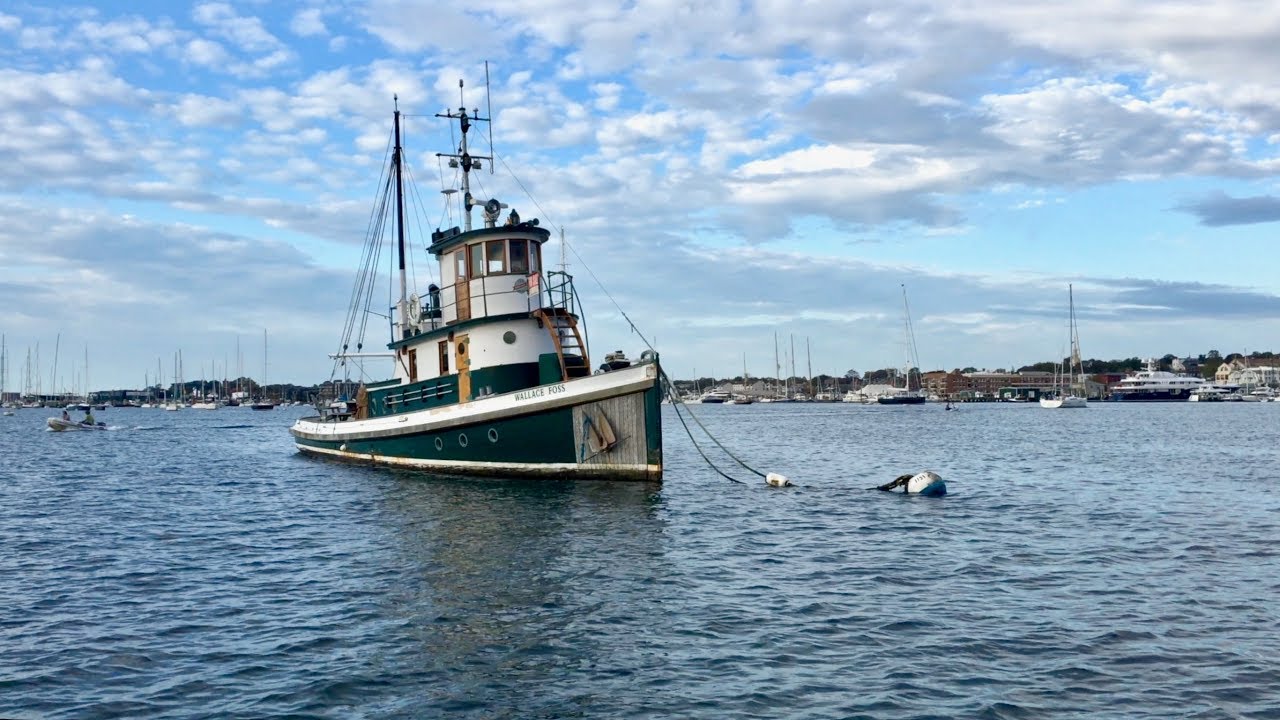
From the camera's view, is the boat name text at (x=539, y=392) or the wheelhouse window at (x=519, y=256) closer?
the boat name text at (x=539, y=392)

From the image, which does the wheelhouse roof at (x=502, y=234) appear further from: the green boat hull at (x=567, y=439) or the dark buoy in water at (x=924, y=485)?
the dark buoy in water at (x=924, y=485)

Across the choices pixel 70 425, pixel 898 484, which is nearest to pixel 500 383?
pixel 898 484

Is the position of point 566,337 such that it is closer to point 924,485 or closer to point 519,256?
point 519,256

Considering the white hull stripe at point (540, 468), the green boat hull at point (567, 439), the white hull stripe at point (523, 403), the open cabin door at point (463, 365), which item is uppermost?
the open cabin door at point (463, 365)

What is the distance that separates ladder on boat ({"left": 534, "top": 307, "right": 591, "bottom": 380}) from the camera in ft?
90.1

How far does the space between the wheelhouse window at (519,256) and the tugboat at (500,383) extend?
0.03 metres

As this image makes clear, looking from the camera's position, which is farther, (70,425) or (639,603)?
(70,425)

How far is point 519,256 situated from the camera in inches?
1134

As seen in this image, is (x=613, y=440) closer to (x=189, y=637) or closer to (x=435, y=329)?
(x=435, y=329)

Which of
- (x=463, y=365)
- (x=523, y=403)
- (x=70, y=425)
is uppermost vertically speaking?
(x=463, y=365)

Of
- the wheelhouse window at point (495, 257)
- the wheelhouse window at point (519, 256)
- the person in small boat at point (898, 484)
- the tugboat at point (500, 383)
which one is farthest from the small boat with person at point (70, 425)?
the person in small boat at point (898, 484)

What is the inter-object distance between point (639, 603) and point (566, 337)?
630 inches

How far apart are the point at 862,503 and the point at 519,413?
9.35 meters

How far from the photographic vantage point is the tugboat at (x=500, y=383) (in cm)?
2512
